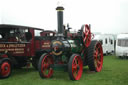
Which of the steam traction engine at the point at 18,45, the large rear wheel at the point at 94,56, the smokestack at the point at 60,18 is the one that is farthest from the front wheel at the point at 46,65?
the large rear wheel at the point at 94,56

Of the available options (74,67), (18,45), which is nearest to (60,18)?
(18,45)

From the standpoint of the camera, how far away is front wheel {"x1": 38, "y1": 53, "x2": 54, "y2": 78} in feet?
18.9

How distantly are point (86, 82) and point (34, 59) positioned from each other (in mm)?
3213

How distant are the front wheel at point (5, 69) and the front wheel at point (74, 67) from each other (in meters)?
2.19

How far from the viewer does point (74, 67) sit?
556cm

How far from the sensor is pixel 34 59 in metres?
7.92

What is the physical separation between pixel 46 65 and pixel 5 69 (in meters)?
1.33

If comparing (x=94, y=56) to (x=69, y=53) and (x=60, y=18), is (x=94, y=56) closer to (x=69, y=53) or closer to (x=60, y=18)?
(x=69, y=53)

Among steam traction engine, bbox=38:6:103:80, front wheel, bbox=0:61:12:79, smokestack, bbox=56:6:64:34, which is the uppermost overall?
smokestack, bbox=56:6:64:34

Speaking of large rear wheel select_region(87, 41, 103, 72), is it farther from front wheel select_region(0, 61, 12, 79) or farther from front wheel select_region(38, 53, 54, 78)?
front wheel select_region(0, 61, 12, 79)

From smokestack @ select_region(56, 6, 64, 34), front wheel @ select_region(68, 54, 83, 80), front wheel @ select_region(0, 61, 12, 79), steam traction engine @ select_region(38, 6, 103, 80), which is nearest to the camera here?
front wheel @ select_region(68, 54, 83, 80)

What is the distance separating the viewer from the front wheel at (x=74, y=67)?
5303mm

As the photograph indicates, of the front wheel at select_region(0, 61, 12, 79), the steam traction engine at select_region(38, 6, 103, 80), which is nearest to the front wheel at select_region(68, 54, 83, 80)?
the steam traction engine at select_region(38, 6, 103, 80)

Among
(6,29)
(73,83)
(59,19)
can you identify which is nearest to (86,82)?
(73,83)
